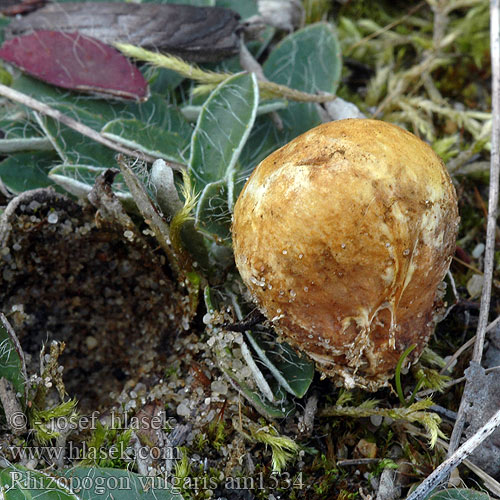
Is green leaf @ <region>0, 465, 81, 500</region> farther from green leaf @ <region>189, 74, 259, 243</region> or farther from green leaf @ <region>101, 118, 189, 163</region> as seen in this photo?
green leaf @ <region>101, 118, 189, 163</region>

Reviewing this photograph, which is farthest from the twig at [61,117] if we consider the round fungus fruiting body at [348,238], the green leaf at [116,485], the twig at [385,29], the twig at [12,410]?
the twig at [385,29]

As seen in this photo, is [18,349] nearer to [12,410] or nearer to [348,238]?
[12,410]

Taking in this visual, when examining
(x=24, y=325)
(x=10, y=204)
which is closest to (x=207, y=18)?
(x=10, y=204)

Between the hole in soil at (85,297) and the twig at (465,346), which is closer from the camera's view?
the twig at (465,346)

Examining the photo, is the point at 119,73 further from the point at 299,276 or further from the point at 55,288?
the point at 299,276

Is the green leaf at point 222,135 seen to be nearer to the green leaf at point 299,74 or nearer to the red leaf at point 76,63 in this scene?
the green leaf at point 299,74

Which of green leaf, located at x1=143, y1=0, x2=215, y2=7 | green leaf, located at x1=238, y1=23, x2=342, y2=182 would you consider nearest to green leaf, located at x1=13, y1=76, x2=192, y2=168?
green leaf, located at x1=238, y1=23, x2=342, y2=182
